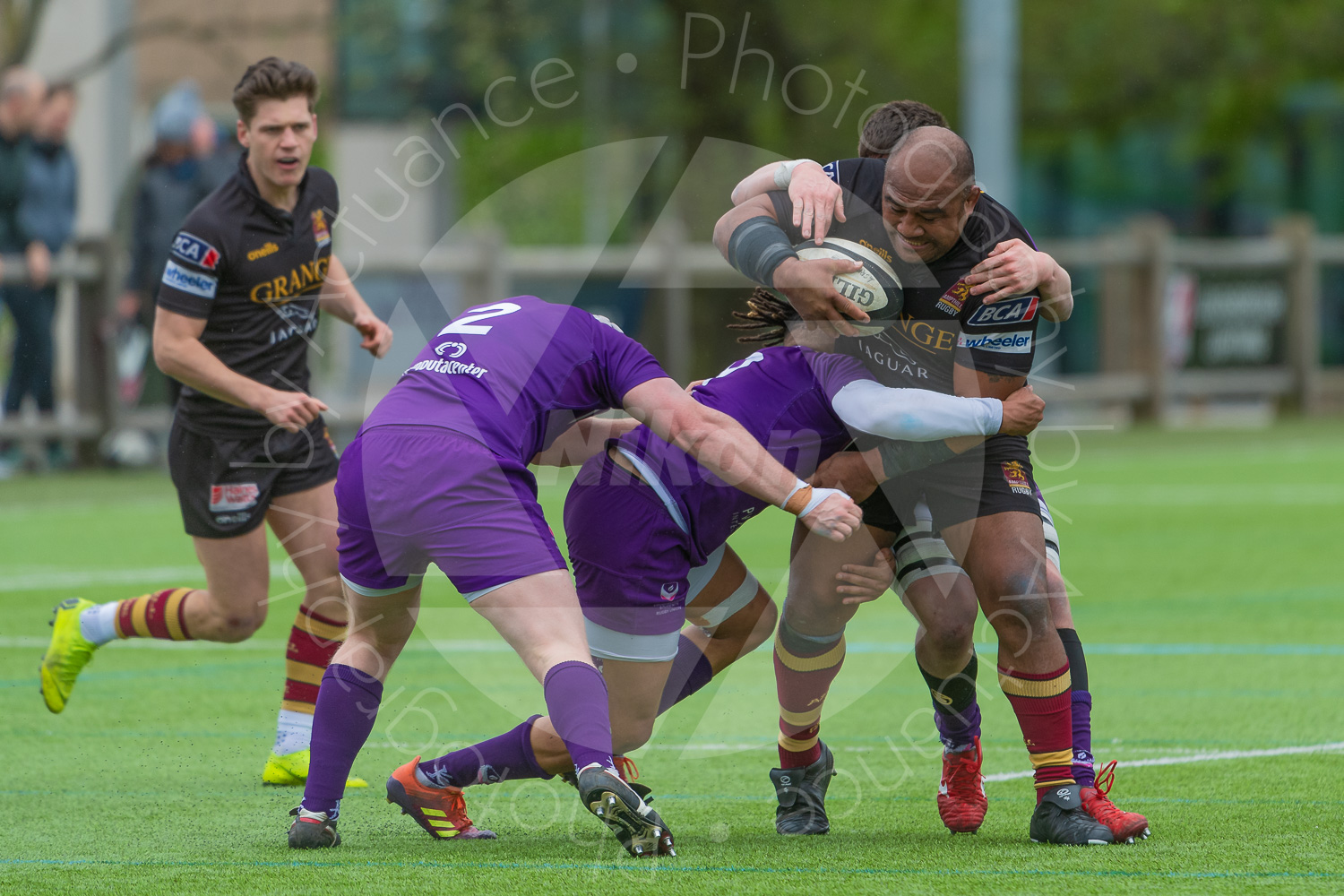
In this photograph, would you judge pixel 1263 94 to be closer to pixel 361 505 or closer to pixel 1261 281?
pixel 1261 281

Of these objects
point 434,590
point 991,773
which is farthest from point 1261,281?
point 991,773

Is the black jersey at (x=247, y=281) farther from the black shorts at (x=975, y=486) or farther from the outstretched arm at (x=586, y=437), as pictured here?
the black shorts at (x=975, y=486)

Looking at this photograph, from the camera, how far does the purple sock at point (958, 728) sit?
520 centimetres

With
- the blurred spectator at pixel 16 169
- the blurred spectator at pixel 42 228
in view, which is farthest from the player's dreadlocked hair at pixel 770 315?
the blurred spectator at pixel 16 169

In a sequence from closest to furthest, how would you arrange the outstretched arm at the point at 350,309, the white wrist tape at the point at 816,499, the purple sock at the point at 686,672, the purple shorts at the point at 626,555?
the white wrist tape at the point at 816,499 → the purple shorts at the point at 626,555 → the purple sock at the point at 686,672 → the outstretched arm at the point at 350,309

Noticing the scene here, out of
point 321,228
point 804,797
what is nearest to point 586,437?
point 804,797

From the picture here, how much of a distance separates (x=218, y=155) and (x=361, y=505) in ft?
31.4

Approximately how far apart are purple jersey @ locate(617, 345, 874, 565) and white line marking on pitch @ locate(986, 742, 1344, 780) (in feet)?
4.46

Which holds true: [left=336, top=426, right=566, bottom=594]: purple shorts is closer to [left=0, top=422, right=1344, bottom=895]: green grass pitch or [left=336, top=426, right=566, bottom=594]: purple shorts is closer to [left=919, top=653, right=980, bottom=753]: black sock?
[left=0, top=422, right=1344, bottom=895]: green grass pitch

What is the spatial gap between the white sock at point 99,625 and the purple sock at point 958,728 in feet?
9.58

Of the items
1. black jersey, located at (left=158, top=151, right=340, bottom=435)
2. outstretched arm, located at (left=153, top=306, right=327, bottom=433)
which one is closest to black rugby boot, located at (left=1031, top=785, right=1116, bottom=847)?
outstretched arm, located at (left=153, top=306, right=327, bottom=433)

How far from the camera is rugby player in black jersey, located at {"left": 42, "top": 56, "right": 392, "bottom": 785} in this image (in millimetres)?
6090

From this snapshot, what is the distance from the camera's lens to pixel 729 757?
244 inches

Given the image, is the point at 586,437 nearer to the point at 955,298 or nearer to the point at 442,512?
the point at 442,512
